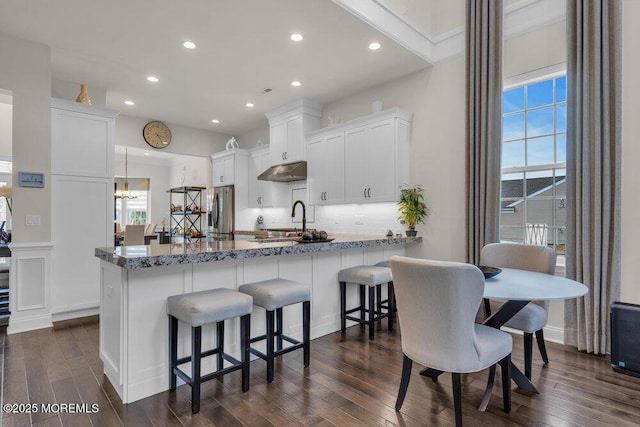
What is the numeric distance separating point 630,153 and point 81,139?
5.76m

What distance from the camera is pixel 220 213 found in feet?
23.4

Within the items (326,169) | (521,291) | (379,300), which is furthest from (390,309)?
(326,169)

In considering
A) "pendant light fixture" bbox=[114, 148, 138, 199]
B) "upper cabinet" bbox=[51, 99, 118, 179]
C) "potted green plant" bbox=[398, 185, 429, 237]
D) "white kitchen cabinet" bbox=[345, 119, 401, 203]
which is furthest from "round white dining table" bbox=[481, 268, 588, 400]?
"pendant light fixture" bbox=[114, 148, 138, 199]

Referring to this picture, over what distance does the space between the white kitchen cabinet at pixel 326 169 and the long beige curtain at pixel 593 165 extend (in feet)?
8.92

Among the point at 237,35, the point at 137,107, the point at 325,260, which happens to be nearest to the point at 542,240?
the point at 325,260

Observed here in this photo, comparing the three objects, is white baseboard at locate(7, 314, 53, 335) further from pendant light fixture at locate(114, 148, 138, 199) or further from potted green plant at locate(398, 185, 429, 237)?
pendant light fixture at locate(114, 148, 138, 199)

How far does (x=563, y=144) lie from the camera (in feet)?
11.3

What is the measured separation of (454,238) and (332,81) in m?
2.68

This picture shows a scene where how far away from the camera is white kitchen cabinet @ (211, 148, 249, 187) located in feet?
22.8

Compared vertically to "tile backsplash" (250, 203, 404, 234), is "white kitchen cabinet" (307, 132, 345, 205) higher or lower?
higher

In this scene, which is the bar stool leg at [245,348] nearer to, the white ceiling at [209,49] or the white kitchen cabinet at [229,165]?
the white ceiling at [209,49]

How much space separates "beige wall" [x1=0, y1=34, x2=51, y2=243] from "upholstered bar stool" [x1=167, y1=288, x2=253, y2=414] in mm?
2620

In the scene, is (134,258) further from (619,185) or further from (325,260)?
(619,185)

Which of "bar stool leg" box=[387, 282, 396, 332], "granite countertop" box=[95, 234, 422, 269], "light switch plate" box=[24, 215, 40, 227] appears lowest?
"bar stool leg" box=[387, 282, 396, 332]
